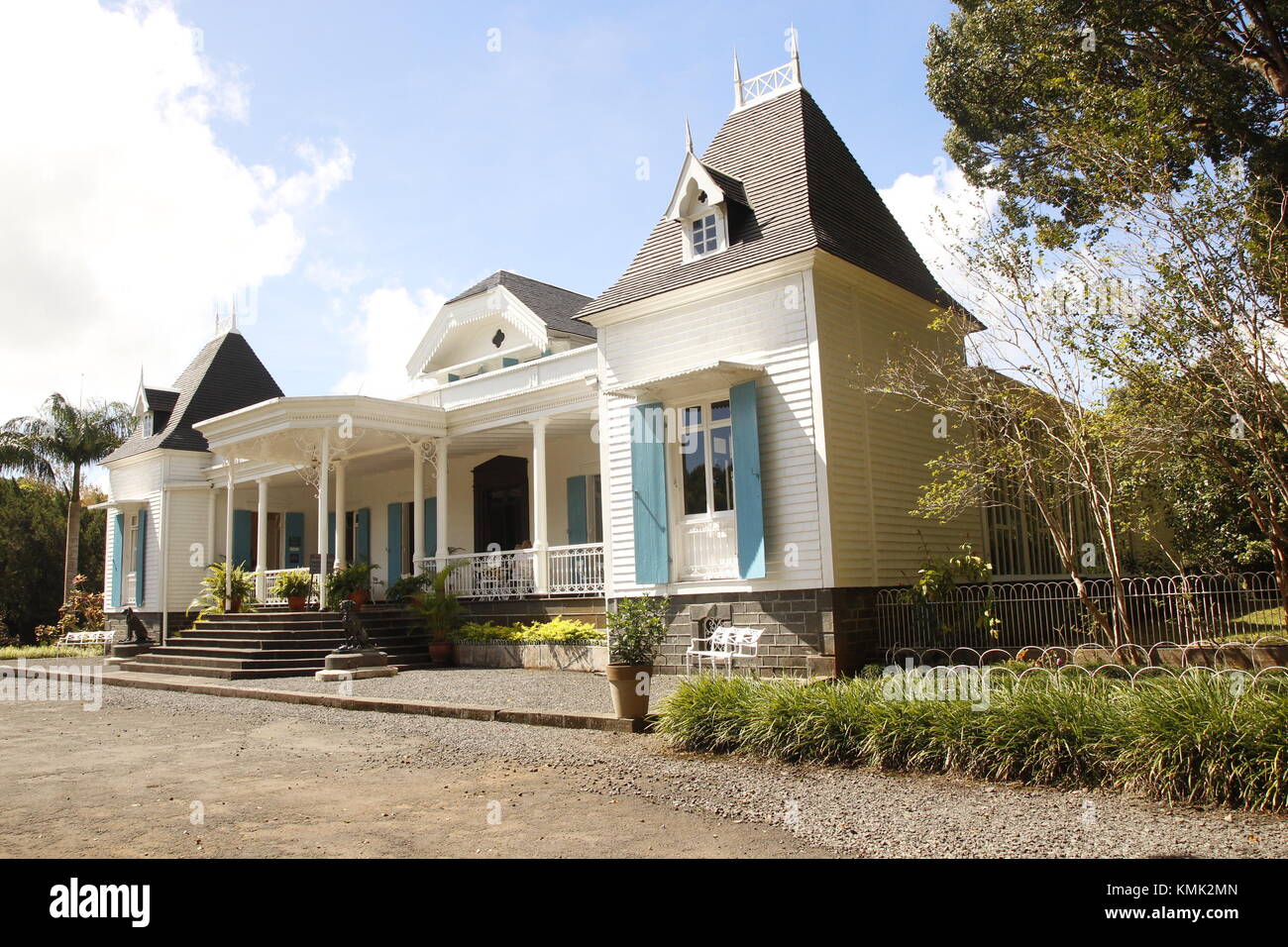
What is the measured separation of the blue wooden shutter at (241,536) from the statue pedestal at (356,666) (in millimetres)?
10839

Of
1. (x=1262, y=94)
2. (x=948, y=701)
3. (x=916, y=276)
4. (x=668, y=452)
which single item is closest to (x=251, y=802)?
(x=948, y=701)

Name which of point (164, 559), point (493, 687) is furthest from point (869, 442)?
point (164, 559)

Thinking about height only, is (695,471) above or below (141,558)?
above

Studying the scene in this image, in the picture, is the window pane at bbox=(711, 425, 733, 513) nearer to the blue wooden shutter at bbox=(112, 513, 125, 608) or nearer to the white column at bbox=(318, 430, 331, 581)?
the white column at bbox=(318, 430, 331, 581)

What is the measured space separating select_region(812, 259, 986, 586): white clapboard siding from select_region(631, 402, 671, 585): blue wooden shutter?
240cm

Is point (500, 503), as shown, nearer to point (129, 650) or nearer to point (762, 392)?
point (129, 650)

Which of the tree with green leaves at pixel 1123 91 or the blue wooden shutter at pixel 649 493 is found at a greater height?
the tree with green leaves at pixel 1123 91

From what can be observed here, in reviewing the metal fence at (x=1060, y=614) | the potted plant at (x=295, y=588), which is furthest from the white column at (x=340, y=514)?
the metal fence at (x=1060, y=614)

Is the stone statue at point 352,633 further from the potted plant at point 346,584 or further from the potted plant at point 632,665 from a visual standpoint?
the potted plant at point 632,665

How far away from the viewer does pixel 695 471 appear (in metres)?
13.2

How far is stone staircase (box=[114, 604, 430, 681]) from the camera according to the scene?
1503cm

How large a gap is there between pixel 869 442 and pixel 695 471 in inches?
Result: 95.4

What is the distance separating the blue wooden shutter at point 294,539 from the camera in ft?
83.3

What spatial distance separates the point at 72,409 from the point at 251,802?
30.8 meters
